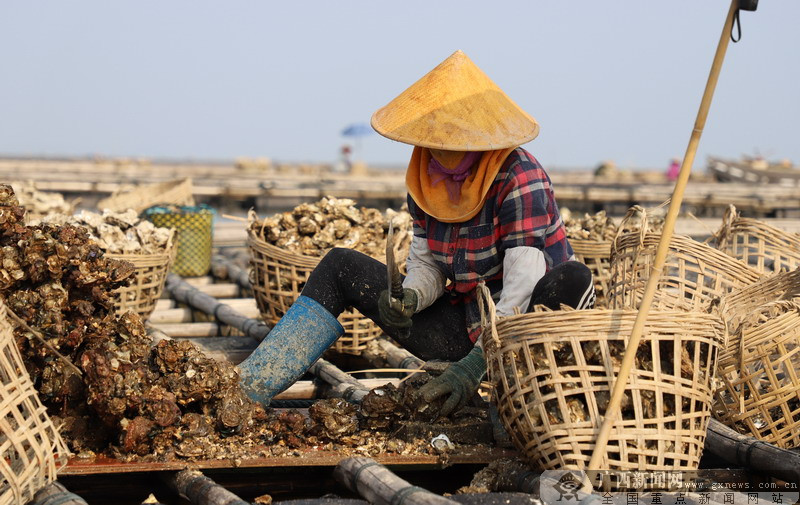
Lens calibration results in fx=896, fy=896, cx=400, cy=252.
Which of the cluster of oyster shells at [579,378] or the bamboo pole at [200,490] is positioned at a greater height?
the cluster of oyster shells at [579,378]

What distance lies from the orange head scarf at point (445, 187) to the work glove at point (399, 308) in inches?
11.7

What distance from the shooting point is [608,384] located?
2434 mm

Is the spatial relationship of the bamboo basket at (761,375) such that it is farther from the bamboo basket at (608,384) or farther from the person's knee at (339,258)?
the person's knee at (339,258)

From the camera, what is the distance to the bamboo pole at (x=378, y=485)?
2.25 m

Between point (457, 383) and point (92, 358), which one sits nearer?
point (92, 358)

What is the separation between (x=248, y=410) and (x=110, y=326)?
52cm

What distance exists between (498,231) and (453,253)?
220mm

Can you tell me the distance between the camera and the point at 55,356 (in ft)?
9.18

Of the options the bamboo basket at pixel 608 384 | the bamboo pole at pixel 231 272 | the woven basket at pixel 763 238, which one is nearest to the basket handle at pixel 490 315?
the bamboo basket at pixel 608 384

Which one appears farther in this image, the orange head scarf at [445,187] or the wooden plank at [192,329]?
the wooden plank at [192,329]

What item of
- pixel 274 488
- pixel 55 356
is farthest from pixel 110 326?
pixel 274 488

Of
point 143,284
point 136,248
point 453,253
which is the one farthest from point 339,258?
point 136,248

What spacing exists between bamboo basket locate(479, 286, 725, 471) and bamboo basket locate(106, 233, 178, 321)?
2.46m

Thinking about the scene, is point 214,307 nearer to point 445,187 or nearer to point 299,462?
point 445,187
